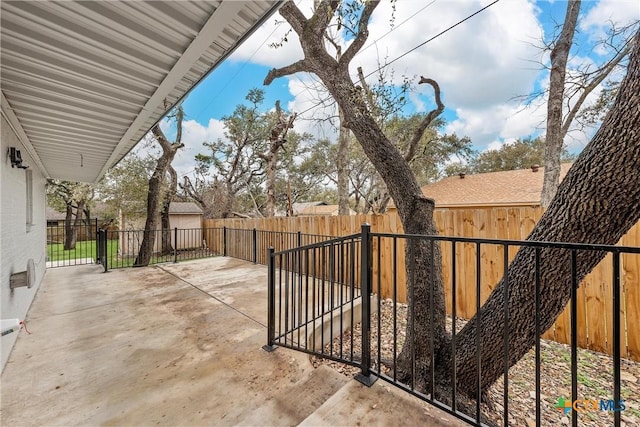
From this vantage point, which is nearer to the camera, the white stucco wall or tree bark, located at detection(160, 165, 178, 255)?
the white stucco wall

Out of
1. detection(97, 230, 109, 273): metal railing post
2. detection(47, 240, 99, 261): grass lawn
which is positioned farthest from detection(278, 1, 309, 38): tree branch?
detection(47, 240, 99, 261): grass lawn

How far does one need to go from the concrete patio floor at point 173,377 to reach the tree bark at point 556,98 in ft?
19.7

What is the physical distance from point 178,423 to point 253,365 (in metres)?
0.67

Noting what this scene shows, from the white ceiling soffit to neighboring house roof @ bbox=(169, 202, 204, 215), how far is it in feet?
38.9

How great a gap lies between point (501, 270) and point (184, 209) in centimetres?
1545

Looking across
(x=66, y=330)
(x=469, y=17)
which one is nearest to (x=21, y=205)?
(x=66, y=330)

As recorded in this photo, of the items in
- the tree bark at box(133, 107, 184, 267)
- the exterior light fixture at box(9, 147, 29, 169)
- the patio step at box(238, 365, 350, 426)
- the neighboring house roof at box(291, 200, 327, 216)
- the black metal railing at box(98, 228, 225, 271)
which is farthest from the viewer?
the neighboring house roof at box(291, 200, 327, 216)

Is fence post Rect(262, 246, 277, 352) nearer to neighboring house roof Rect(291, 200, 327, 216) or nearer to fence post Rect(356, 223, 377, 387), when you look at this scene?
fence post Rect(356, 223, 377, 387)

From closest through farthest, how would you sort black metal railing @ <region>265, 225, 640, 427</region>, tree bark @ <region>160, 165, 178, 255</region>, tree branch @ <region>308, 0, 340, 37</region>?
black metal railing @ <region>265, 225, 640, 427</region>, tree branch @ <region>308, 0, 340, 37</region>, tree bark @ <region>160, 165, 178, 255</region>

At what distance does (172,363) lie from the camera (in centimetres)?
226

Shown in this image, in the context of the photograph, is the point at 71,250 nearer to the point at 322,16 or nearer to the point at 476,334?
the point at 322,16

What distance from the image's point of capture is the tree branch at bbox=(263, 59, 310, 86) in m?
3.54

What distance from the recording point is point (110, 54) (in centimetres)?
176

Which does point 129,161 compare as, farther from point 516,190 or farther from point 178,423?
point 516,190
